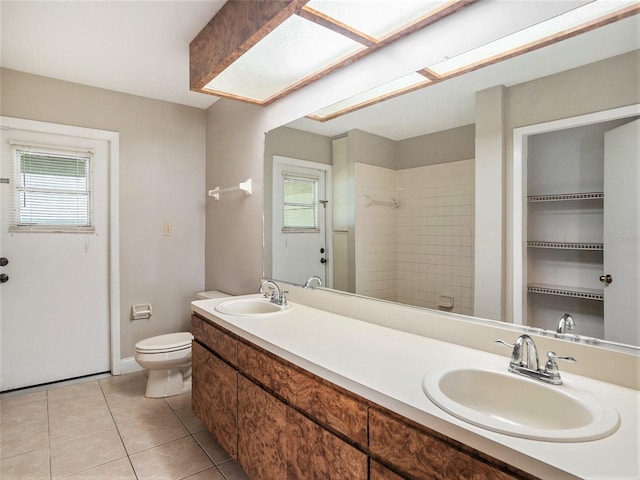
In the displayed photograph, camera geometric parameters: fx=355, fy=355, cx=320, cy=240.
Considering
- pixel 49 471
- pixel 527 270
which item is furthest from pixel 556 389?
pixel 49 471

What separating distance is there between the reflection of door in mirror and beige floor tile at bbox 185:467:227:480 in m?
1.67

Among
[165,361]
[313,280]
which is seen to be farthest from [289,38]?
[165,361]

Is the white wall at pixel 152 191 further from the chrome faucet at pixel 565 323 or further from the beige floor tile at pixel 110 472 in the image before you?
the chrome faucet at pixel 565 323

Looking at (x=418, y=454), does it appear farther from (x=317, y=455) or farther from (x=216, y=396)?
(x=216, y=396)

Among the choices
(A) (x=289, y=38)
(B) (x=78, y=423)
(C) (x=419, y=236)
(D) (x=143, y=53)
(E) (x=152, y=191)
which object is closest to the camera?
(C) (x=419, y=236)

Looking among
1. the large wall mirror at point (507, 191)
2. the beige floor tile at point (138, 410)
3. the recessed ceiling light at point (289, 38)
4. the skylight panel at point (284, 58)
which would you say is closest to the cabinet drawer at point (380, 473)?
the large wall mirror at point (507, 191)

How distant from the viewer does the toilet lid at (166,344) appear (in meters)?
2.55

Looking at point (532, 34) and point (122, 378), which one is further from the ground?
point (532, 34)

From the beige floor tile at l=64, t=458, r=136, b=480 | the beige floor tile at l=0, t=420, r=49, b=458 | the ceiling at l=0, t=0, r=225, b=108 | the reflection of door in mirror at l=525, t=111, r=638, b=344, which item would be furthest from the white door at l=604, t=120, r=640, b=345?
the beige floor tile at l=0, t=420, r=49, b=458

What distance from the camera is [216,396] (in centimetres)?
189

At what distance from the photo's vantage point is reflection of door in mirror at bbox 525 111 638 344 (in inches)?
40.5

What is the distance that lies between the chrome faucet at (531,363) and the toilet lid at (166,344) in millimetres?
2267

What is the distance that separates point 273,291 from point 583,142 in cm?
172

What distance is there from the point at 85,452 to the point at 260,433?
1.25 meters
